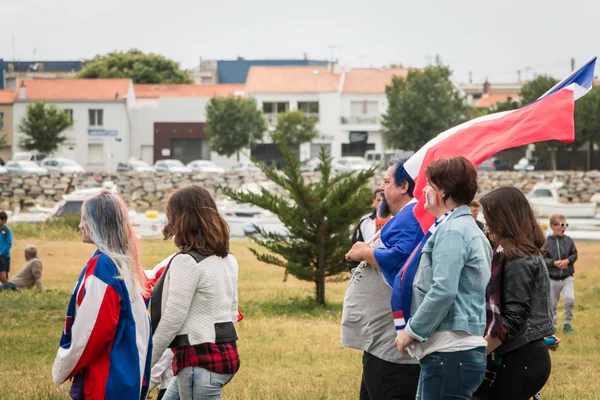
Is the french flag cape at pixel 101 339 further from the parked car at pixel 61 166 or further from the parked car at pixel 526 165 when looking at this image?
the parked car at pixel 526 165

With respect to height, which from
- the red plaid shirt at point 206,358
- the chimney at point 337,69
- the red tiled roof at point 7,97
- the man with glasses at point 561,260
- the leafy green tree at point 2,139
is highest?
the chimney at point 337,69

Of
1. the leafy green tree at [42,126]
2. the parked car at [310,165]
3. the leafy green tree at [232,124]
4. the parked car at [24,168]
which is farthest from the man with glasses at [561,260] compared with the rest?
the leafy green tree at [42,126]

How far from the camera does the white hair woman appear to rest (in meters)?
4.83

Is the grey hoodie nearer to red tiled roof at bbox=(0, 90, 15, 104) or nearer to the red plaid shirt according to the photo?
the red plaid shirt

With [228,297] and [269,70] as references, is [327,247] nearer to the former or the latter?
[228,297]

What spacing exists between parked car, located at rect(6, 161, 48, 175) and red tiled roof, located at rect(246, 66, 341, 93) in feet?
78.4

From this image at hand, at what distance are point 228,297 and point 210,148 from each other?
79604mm

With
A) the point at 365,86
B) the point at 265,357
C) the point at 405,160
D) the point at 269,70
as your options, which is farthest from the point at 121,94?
the point at 405,160

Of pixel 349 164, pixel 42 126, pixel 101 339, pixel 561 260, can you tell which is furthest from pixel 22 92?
pixel 101 339

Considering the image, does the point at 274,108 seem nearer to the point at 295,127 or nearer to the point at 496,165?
the point at 295,127

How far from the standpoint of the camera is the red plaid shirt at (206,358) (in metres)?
5.27

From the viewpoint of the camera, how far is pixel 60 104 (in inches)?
3327

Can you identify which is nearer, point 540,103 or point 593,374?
point 540,103

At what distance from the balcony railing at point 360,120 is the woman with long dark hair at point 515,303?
81.8 metres
